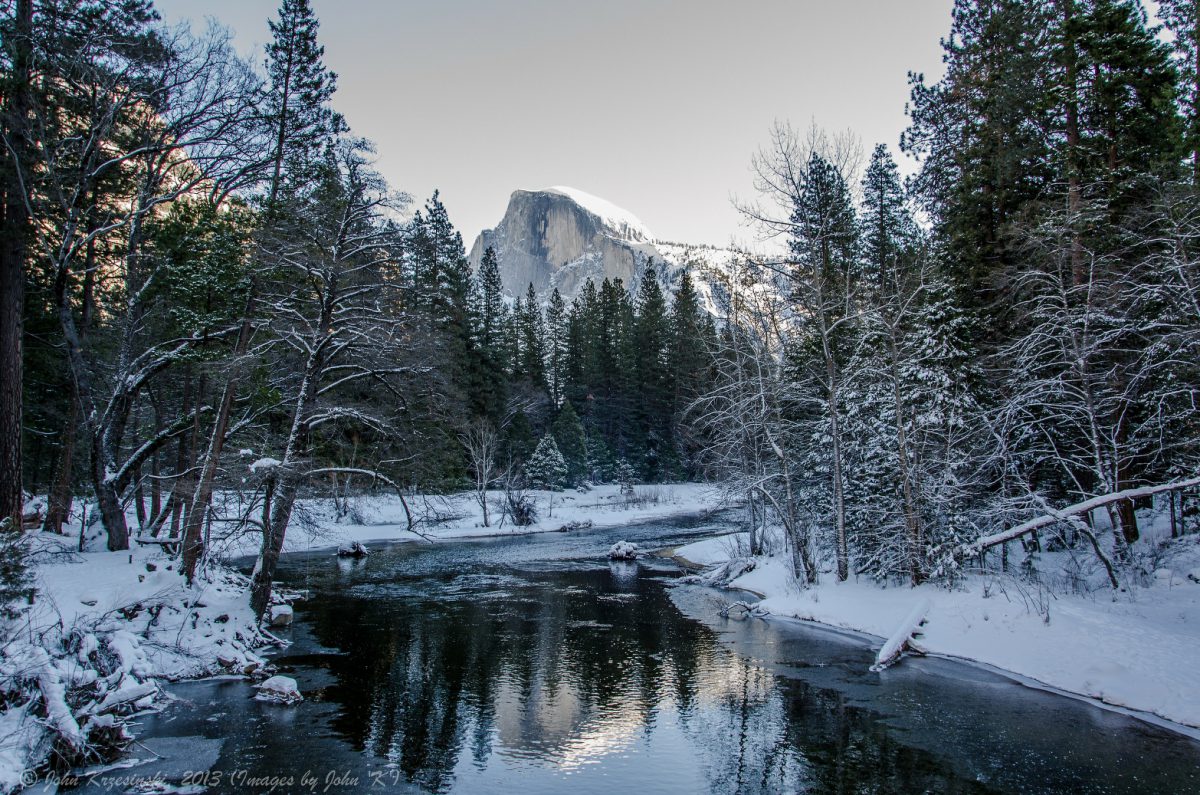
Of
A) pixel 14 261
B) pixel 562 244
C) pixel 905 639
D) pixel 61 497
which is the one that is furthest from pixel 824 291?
pixel 562 244

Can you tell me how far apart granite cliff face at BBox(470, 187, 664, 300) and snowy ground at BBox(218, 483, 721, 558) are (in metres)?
116

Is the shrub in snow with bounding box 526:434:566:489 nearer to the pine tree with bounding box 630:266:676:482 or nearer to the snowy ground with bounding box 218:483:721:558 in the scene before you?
the snowy ground with bounding box 218:483:721:558

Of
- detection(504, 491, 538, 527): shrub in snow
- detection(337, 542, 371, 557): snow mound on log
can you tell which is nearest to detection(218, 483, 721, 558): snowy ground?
detection(504, 491, 538, 527): shrub in snow

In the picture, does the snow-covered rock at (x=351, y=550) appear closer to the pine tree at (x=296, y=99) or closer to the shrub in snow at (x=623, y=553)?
the shrub in snow at (x=623, y=553)

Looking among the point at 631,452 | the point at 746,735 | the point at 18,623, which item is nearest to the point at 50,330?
the point at 18,623

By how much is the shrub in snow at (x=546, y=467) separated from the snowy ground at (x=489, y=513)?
3.12 ft

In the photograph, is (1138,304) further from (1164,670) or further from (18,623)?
(18,623)

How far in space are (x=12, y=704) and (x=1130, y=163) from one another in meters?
23.6

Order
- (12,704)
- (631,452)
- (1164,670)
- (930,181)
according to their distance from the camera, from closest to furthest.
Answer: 1. (12,704)
2. (1164,670)
3. (930,181)
4. (631,452)

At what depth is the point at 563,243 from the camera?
6860 inches

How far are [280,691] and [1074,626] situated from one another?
13.5 m

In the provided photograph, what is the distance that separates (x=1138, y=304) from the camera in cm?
1212

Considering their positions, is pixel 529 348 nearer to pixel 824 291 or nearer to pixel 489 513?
pixel 489 513

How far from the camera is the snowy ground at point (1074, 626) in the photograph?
9.45m
